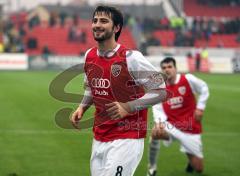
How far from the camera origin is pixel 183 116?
959 centimetres

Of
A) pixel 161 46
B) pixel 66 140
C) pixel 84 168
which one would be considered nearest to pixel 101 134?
pixel 84 168

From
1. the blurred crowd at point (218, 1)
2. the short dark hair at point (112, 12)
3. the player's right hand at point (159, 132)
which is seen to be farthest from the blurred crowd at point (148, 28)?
the short dark hair at point (112, 12)

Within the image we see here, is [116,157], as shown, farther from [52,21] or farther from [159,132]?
[52,21]

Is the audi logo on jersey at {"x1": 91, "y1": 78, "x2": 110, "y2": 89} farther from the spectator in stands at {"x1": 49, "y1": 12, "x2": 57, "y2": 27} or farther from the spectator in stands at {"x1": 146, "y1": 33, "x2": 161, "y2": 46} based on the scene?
the spectator in stands at {"x1": 49, "y1": 12, "x2": 57, "y2": 27}

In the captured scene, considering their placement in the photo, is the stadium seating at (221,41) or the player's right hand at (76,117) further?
the stadium seating at (221,41)

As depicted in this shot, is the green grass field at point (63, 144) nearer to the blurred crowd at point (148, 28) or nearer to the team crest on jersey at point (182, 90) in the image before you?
the team crest on jersey at point (182, 90)

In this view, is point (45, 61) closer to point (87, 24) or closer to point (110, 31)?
point (87, 24)

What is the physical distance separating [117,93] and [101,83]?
0.18 m

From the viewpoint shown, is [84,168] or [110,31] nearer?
[110,31]


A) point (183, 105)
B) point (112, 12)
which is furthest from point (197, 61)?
point (112, 12)

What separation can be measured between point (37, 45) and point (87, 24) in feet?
17.5

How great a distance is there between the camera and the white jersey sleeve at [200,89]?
934cm

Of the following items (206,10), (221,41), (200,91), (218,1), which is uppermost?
(218,1)

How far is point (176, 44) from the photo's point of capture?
144 ft
